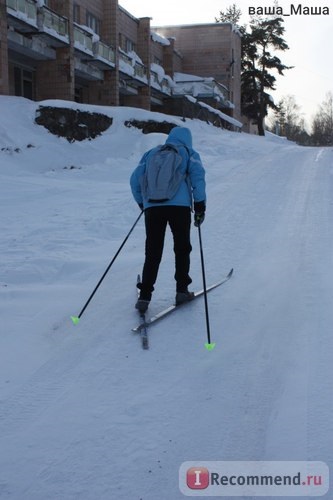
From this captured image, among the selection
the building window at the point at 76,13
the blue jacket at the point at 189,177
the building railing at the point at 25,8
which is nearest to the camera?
the blue jacket at the point at 189,177

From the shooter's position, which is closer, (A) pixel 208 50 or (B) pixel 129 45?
(B) pixel 129 45

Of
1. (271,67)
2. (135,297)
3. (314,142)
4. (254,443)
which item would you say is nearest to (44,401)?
(254,443)

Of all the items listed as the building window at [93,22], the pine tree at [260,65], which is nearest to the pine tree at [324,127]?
the pine tree at [260,65]

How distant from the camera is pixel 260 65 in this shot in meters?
54.9

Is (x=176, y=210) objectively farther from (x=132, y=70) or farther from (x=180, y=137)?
(x=132, y=70)

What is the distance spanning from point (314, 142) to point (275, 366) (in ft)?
294

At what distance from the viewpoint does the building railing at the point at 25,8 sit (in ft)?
60.9

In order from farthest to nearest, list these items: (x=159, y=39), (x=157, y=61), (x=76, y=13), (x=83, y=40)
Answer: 1. (x=157, y=61)
2. (x=159, y=39)
3. (x=76, y=13)
4. (x=83, y=40)

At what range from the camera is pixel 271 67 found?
178 feet

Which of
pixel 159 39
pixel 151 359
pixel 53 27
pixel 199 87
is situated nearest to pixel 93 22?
pixel 53 27

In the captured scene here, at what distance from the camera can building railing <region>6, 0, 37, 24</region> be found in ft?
60.9

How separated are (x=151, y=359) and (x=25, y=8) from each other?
1908cm

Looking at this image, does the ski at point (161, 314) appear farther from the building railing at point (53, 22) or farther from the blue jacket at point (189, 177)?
the building railing at point (53, 22)

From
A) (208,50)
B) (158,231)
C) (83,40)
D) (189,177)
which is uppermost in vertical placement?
(208,50)
